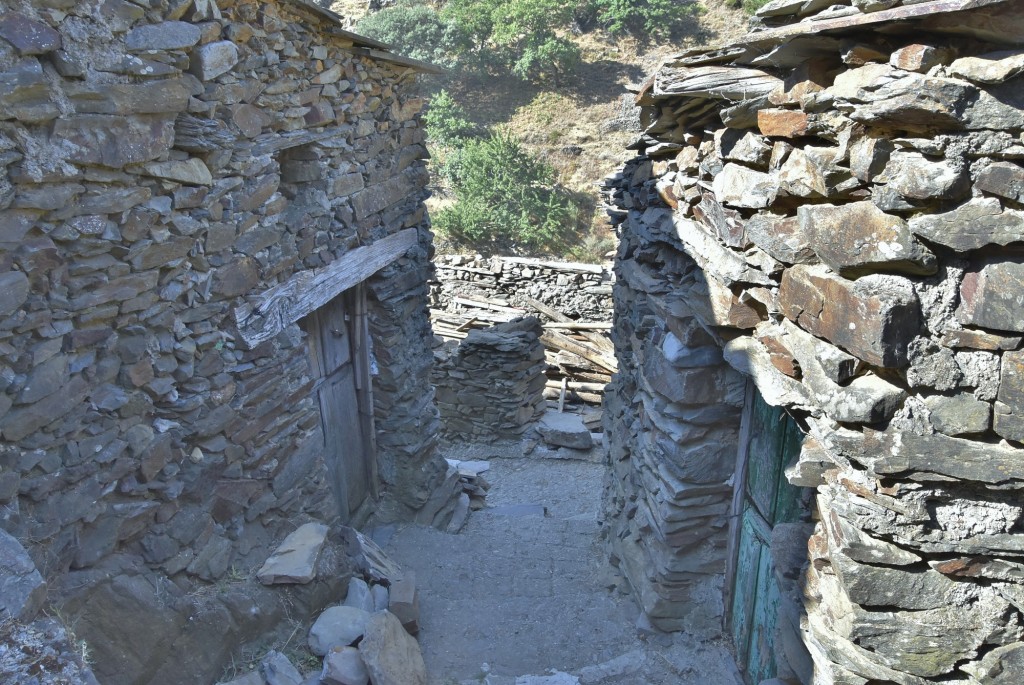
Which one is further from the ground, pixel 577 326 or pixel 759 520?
pixel 759 520

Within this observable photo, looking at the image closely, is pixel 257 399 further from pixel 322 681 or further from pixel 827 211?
pixel 827 211

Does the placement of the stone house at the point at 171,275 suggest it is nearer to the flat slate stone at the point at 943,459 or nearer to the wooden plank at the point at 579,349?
the flat slate stone at the point at 943,459

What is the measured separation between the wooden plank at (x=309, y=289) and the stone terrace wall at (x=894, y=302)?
9.17ft

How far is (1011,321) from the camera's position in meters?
2.18

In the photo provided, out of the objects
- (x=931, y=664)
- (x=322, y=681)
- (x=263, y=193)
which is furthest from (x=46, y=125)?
(x=931, y=664)

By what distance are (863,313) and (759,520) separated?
1999 mm

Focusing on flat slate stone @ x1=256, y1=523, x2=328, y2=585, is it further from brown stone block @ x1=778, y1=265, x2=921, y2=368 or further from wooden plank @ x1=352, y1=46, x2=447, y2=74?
wooden plank @ x1=352, y1=46, x2=447, y2=74

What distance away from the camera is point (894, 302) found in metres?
2.30

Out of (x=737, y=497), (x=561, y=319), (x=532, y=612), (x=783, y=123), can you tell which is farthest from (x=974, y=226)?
(x=561, y=319)

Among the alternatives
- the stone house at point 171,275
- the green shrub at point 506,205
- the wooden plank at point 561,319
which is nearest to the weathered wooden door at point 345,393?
the stone house at point 171,275

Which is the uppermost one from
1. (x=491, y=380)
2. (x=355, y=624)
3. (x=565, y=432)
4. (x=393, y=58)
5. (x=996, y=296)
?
(x=393, y=58)

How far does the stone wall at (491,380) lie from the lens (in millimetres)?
10977

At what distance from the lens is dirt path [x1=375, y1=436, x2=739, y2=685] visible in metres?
4.57

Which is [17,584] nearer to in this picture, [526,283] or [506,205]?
[526,283]
